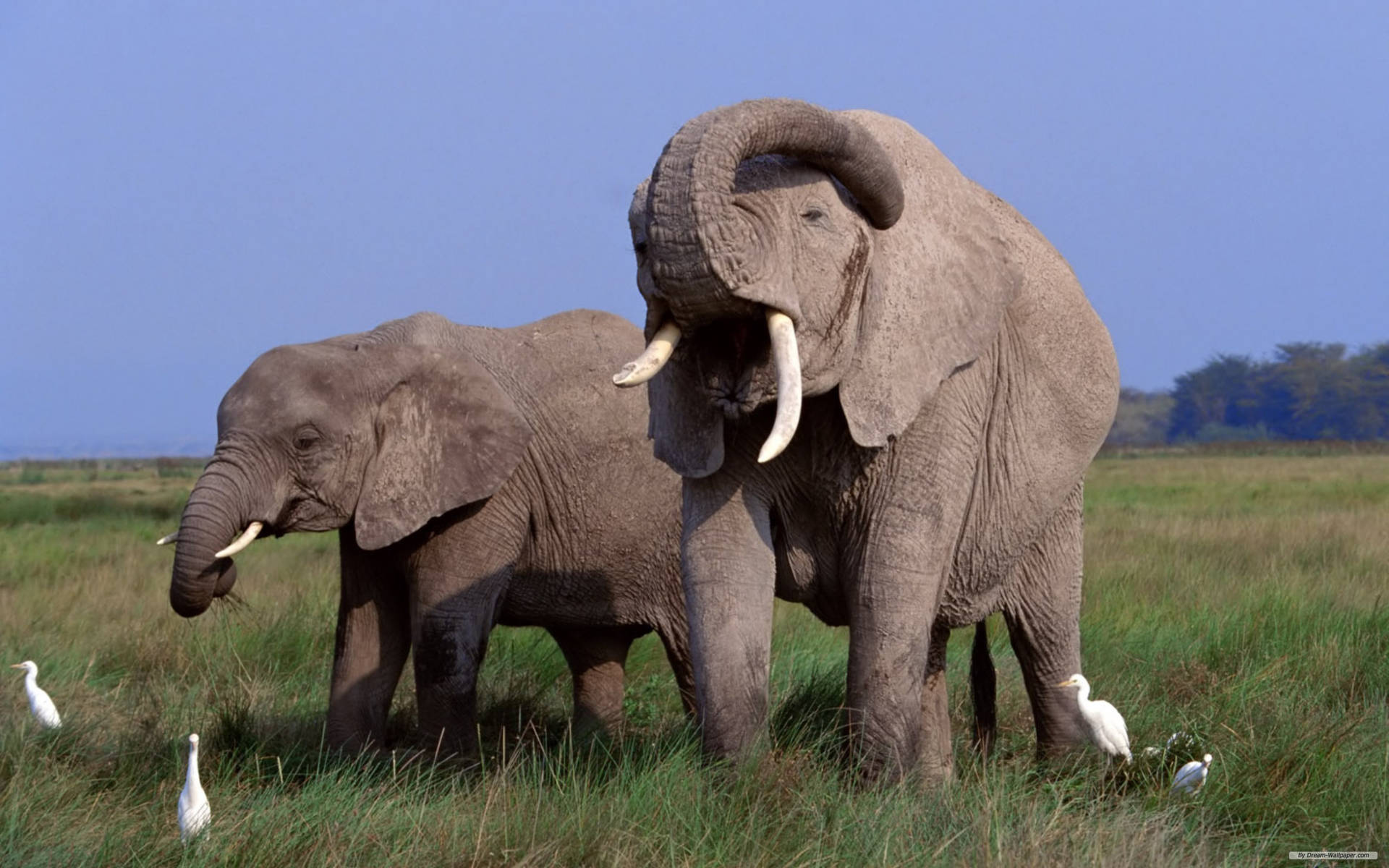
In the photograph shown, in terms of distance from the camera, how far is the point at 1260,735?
16.6ft

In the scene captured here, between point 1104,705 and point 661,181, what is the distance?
2227 mm

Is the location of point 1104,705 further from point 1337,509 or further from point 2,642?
point 1337,509

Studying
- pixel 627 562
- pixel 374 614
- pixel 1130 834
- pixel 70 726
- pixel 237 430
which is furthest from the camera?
pixel 627 562

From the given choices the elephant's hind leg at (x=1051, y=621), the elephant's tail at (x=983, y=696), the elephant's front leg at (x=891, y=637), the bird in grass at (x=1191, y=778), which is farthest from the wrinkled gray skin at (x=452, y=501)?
the bird in grass at (x=1191, y=778)

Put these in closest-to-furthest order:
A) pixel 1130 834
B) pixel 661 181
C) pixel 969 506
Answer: pixel 661 181
pixel 1130 834
pixel 969 506

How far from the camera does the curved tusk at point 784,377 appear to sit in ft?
Answer: 12.3

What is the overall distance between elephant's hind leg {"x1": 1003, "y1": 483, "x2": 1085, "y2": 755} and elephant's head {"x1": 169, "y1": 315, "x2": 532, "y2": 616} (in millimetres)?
2355

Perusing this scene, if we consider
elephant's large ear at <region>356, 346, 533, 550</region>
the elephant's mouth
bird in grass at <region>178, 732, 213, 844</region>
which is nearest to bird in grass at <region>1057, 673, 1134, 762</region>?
the elephant's mouth

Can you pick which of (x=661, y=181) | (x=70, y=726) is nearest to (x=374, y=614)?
(x=70, y=726)

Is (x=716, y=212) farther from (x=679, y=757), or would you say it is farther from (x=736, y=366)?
(x=679, y=757)

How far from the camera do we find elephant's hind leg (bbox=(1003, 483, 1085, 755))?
535 cm

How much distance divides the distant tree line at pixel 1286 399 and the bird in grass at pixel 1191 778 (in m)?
103

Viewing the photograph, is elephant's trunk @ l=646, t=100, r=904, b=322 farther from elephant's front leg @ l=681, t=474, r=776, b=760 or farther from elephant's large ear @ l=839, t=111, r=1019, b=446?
elephant's front leg @ l=681, t=474, r=776, b=760

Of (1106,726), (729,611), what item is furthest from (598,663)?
(729,611)
